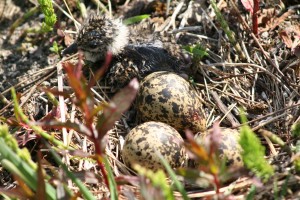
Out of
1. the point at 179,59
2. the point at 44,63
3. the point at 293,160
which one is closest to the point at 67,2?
the point at 44,63

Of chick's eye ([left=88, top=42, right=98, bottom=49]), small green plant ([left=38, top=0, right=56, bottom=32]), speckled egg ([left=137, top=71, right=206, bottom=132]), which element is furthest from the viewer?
chick's eye ([left=88, top=42, right=98, bottom=49])

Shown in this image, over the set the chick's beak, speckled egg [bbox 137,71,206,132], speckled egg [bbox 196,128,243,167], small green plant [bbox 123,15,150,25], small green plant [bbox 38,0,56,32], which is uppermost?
small green plant [bbox 38,0,56,32]

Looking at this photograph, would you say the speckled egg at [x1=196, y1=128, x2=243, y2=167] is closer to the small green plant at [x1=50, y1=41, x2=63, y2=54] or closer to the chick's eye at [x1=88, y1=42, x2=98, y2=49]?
the chick's eye at [x1=88, y1=42, x2=98, y2=49]

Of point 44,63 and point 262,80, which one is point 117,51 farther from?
point 262,80

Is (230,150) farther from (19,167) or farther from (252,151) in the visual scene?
(19,167)

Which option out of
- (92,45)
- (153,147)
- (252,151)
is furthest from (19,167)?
(92,45)

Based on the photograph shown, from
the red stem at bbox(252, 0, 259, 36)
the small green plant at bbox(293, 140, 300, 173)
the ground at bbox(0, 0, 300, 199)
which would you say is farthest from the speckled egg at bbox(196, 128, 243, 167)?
the red stem at bbox(252, 0, 259, 36)

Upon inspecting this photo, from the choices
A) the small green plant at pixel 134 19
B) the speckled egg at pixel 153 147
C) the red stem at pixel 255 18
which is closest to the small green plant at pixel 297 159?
the speckled egg at pixel 153 147
